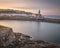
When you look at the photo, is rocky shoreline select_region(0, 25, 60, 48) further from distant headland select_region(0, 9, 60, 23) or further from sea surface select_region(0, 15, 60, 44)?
distant headland select_region(0, 9, 60, 23)

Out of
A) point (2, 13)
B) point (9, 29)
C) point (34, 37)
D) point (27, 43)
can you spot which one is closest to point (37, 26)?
point (34, 37)

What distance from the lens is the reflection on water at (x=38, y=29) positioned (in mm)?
2352

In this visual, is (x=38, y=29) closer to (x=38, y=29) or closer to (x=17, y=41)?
(x=38, y=29)

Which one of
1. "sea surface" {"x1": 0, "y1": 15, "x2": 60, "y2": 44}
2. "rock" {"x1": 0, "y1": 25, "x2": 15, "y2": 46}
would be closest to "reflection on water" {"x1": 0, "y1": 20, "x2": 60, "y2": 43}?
"sea surface" {"x1": 0, "y1": 15, "x2": 60, "y2": 44}

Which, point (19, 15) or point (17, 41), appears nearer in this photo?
point (17, 41)

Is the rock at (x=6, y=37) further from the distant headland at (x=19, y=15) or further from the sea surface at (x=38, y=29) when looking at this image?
the distant headland at (x=19, y=15)

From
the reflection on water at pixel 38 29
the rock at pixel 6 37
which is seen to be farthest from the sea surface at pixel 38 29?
the rock at pixel 6 37

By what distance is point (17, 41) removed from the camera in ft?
7.64

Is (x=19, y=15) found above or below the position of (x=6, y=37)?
above

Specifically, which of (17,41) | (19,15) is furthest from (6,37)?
(19,15)

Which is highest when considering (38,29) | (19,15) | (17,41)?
(19,15)

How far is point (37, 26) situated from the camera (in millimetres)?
2404

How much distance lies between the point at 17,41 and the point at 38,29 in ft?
1.36

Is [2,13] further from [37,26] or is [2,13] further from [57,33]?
[57,33]
